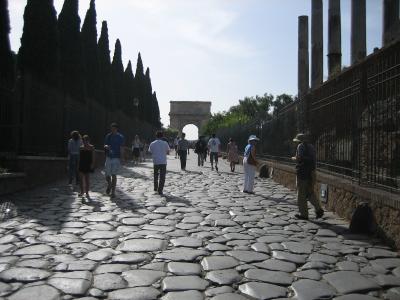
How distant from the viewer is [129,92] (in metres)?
38.1

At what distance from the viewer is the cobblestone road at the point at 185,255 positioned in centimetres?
432

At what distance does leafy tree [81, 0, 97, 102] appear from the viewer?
2379cm

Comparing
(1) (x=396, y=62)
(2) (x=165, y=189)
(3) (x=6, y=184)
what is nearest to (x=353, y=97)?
(1) (x=396, y=62)

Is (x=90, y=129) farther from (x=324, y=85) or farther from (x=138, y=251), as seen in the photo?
(x=138, y=251)

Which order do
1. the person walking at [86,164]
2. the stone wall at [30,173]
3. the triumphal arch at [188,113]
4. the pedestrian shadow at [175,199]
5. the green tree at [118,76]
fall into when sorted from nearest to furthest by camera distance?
1. the pedestrian shadow at [175,199]
2. the person walking at [86,164]
3. the stone wall at [30,173]
4. the green tree at [118,76]
5. the triumphal arch at [188,113]

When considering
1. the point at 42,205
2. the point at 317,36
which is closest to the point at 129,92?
the point at 317,36

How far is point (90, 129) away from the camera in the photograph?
69.7ft

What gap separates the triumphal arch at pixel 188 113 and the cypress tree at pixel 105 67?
60.0m

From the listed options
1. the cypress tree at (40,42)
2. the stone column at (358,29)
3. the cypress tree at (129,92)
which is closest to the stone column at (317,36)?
the stone column at (358,29)

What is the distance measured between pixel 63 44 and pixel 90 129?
393 cm

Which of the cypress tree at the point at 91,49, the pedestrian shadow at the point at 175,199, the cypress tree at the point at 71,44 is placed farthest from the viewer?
the cypress tree at the point at 91,49

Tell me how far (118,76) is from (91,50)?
28.5ft

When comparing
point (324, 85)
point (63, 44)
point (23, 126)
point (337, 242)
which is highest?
point (63, 44)

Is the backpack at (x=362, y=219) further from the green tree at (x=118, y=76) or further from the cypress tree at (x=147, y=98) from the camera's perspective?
the cypress tree at (x=147, y=98)
